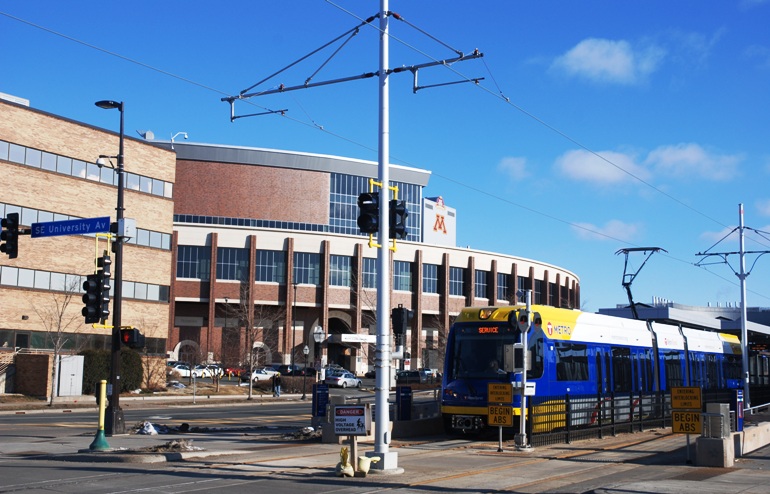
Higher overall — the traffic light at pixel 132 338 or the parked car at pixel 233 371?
the traffic light at pixel 132 338

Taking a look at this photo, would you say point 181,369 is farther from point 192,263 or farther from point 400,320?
point 400,320

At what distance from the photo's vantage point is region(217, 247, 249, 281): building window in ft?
283

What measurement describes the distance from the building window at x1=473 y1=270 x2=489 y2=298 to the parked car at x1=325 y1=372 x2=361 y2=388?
3135 centimetres

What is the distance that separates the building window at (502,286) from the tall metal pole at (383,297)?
85.2 metres

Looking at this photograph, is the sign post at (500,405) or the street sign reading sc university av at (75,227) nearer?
the sign post at (500,405)

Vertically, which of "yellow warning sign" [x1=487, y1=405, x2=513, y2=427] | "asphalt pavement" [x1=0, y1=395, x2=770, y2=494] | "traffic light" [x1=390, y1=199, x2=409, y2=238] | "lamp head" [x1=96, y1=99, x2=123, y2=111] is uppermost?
"lamp head" [x1=96, y1=99, x2=123, y2=111]

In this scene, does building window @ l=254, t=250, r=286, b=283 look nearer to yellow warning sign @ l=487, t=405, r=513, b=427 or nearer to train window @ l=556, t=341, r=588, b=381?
train window @ l=556, t=341, r=588, b=381

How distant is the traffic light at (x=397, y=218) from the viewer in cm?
1689

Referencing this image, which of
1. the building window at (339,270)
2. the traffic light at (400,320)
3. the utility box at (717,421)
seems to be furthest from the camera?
the building window at (339,270)

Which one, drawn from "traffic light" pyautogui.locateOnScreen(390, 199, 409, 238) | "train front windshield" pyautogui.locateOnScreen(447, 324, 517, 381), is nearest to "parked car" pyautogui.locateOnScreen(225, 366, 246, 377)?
"train front windshield" pyautogui.locateOnScreen(447, 324, 517, 381)

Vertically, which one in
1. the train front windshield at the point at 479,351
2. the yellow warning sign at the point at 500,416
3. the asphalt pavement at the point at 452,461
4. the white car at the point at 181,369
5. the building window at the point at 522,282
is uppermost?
the building window at the point at 522,282

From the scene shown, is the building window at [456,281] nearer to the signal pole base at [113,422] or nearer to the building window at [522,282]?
the building window at [522,282]

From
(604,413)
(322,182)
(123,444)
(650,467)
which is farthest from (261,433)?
(322,182)

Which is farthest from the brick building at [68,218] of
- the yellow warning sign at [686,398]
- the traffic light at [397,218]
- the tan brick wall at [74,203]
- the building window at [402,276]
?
the yellow warning sign at [686,398]
